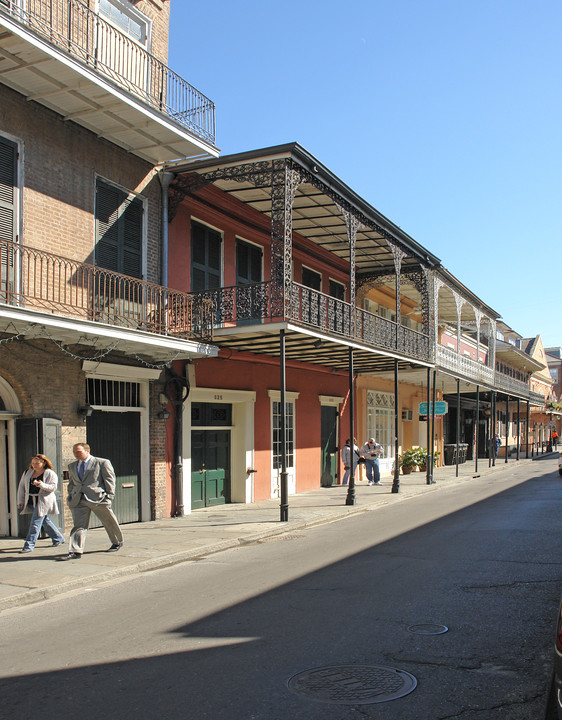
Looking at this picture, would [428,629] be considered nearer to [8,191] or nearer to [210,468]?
[8,191]

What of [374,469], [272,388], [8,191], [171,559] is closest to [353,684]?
[171,559]

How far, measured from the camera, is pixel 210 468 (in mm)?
15680

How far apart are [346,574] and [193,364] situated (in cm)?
725

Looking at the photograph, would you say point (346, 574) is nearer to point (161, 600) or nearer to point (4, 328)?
point (161, 600)

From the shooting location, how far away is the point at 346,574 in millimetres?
8266

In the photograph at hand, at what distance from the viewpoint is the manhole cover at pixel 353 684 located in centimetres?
438

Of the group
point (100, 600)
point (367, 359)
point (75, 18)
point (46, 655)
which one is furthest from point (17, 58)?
point (367, 359)

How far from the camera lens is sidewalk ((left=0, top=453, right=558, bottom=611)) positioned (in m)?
8.17

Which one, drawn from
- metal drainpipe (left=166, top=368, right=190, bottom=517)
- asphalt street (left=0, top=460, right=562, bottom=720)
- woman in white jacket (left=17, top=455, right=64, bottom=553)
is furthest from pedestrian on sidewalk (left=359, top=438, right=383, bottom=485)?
woman in white jacket (left=17, top=455, right=64, bottom=553)

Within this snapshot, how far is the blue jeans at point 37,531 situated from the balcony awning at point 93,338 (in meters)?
2.56

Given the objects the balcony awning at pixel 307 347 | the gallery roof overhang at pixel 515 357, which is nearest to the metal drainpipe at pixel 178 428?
the balcony awning at pixel 307 347

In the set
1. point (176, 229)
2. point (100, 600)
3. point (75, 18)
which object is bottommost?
point (100, 600)

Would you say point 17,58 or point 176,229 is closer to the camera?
point 17,58

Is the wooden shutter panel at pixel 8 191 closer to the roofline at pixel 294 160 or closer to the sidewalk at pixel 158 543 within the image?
the roofline at pixel 294 160
